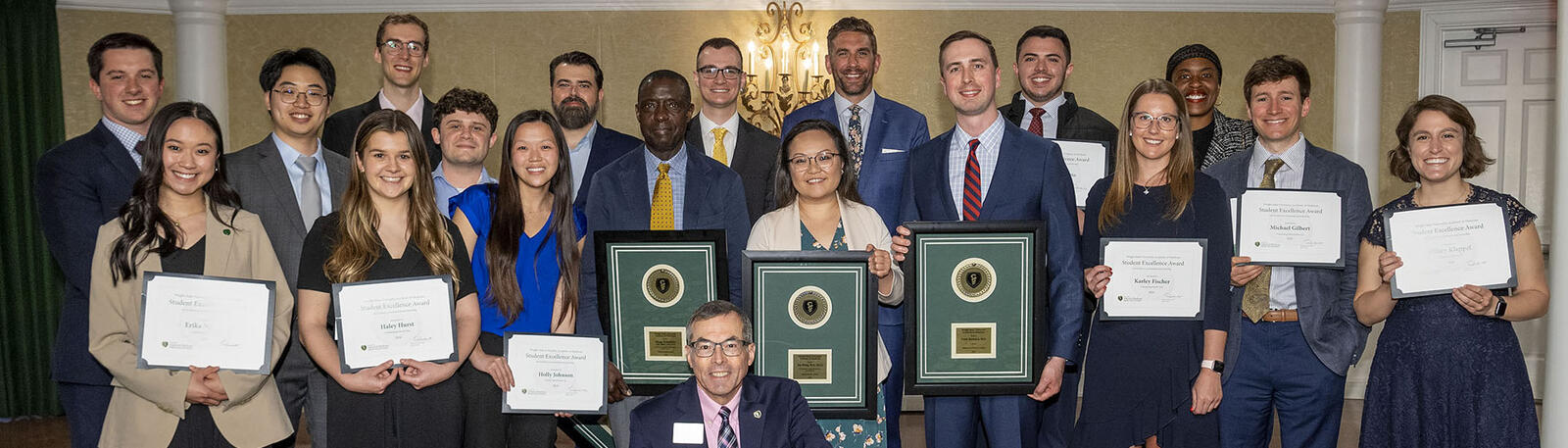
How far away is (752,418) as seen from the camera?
3500 millimetres

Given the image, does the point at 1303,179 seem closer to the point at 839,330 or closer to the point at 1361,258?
the point at 1361,258

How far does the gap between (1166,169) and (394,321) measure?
2.59m

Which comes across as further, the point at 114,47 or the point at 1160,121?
the point at 114,47

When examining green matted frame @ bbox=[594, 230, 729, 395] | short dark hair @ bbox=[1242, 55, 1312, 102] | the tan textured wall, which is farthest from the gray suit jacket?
the tan textured wall

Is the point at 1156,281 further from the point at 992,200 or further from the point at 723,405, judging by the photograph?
the point at 723,405

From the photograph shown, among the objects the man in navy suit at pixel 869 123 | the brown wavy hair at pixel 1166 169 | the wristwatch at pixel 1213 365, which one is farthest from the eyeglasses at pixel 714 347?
the wristwatch at pixel 1213 365

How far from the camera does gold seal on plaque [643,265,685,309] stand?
157 inches

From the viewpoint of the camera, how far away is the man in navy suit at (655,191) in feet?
13.6

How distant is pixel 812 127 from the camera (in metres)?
4.02

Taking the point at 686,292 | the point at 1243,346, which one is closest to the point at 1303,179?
the point at 1243,346

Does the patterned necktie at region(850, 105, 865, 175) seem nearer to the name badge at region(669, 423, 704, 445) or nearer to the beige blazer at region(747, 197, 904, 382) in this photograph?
the beige blazer at region(747, 197, 904, 382)

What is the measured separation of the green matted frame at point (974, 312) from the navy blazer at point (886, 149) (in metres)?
0.74

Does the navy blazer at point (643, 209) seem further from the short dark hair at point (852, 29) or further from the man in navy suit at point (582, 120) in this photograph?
the short dark hair at point (852, 29)

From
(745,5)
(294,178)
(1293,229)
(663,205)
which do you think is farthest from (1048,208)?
(745,5)
